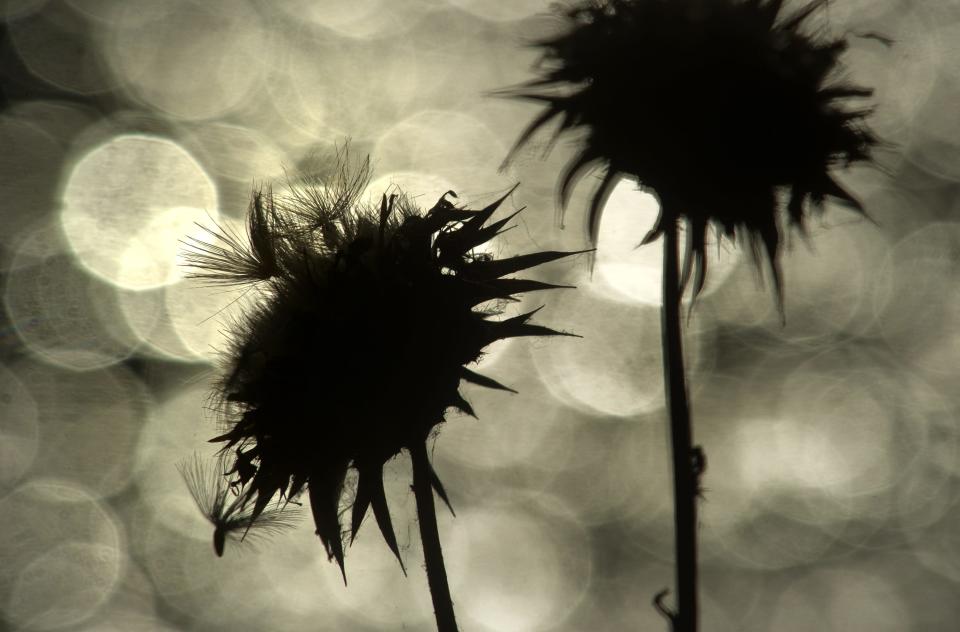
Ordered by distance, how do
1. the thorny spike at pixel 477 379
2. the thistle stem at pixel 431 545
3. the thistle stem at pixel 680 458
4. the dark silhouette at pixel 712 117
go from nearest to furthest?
the thistle stem at pixel 431 545, the thistle stem at pixel 680 458, the thorny spike at pixel 477 379, the dark silhouette at pixel 712 117

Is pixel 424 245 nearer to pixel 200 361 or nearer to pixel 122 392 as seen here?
pixel 200 361

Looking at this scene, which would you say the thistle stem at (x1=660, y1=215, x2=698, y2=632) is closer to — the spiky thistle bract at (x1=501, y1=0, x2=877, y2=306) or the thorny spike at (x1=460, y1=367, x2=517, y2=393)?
the spiky thistle bract at (x1=501, y1=0, x2=877, y2=306)

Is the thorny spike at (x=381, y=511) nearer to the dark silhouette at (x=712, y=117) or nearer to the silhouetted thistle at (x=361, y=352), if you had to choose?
the silhouetted thistle at (x=361, y=352)

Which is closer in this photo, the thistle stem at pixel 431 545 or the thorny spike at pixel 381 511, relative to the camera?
the thistle stem at pixel 431 545

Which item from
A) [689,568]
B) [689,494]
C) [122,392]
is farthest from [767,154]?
[122,392]

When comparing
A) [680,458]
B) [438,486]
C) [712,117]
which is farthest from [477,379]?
[712,117]

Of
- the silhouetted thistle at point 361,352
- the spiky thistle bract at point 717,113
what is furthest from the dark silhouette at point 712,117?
the silhouetted thistle at point 361,352
